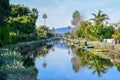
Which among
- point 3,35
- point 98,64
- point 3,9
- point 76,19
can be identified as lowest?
point 98,64

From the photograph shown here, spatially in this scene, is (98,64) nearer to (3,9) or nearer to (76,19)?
(3,9)

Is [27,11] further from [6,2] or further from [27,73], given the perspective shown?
[27,73]

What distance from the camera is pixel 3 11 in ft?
170

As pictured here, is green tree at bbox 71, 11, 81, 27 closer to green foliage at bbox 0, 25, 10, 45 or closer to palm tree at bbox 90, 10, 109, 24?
palm tree at bbox 90, 10, 109, 24

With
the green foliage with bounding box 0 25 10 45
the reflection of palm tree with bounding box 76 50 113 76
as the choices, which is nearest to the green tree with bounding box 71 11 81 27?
the green foliage with bounding box 0 25 10 45

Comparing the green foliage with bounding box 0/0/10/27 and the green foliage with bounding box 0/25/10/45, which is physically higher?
the green foliage with bounding box 0/0/10/27

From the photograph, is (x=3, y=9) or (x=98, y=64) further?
→ (x=3, y=9)

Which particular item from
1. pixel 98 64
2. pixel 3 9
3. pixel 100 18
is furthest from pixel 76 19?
pixel 98 64

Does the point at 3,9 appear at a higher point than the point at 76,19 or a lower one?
lower

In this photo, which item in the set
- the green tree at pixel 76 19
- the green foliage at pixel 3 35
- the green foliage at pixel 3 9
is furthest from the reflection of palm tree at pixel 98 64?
the green tree at pixel 76 19

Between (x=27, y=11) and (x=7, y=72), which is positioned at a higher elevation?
(x=27, y=11)

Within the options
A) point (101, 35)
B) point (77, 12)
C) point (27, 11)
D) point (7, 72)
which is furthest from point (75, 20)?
point (7, 72)

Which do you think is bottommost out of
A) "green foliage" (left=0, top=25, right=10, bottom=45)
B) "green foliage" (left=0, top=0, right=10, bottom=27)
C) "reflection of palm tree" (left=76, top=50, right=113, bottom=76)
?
"reflection of palm tree" (left=76, top=50, right=113, bottom=76)

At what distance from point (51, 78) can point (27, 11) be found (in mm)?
68524
